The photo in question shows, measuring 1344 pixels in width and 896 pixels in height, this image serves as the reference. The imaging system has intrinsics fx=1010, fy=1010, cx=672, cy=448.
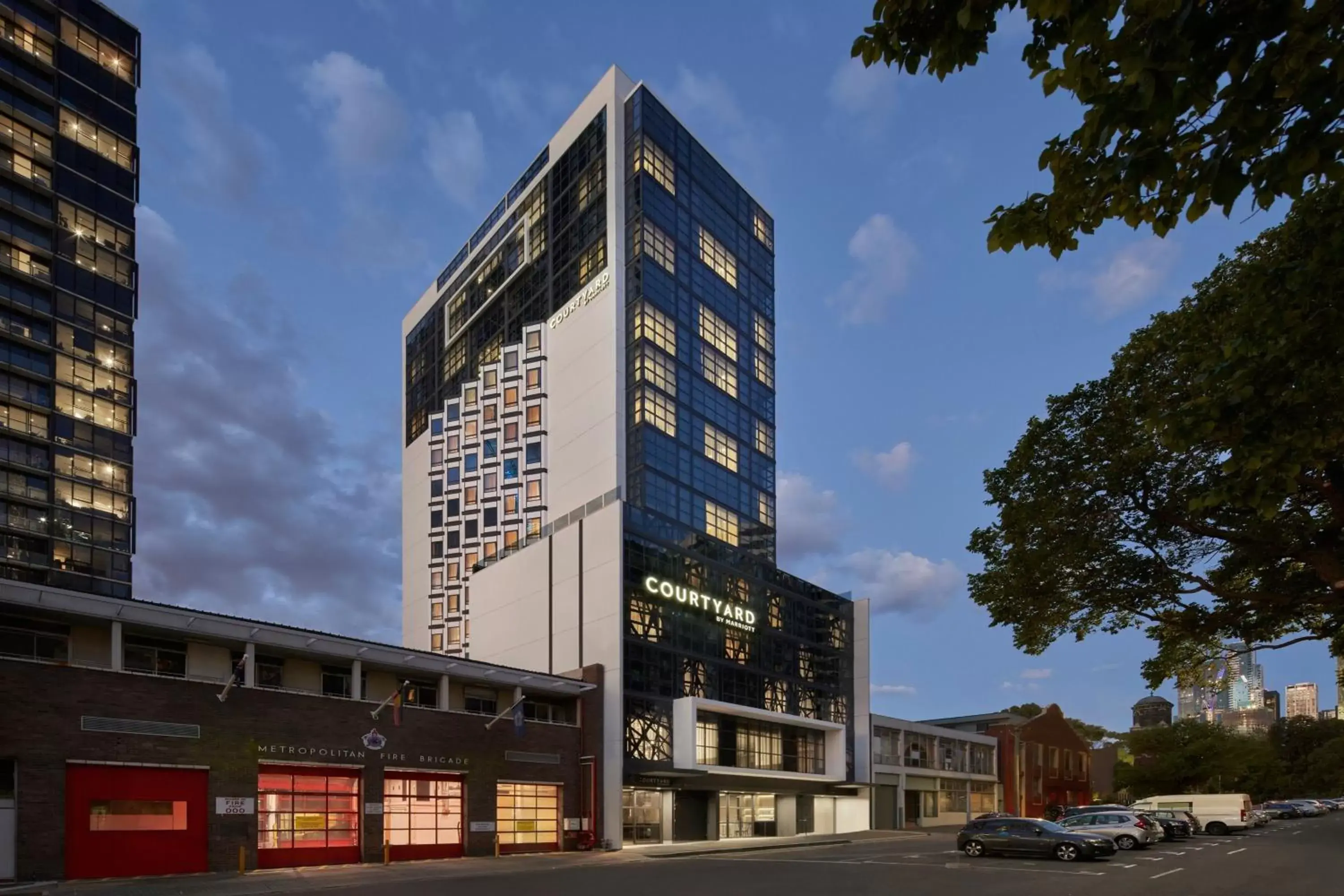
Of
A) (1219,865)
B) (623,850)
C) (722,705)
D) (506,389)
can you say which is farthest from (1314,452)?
(506,389)

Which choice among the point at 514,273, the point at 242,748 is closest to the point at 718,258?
the point at 514,273

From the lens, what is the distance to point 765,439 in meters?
79.2

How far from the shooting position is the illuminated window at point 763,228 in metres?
83.4

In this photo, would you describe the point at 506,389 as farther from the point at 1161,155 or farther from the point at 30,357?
the point at 1161,155

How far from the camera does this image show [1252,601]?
2038 cm

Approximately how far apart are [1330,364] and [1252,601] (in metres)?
12.5

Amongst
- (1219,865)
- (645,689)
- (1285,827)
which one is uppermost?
(645,689)

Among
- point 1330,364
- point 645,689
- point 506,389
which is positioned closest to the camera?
point 1330,364

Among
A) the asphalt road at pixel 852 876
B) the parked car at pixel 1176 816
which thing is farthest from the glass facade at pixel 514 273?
the parked car at pixel 1176 816

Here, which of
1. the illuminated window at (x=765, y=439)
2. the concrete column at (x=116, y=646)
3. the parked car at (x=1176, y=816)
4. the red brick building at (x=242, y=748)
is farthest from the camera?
the illuminated window at (x=765, y=439)

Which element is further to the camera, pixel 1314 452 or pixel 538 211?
pixel 538 211

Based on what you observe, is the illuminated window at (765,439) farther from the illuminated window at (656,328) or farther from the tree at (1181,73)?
the tree at (1181,73)

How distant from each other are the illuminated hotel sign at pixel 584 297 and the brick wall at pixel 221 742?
3407 centimetres

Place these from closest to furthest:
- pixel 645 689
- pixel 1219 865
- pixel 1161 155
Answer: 1. pixel 1161 155
2. pixel 1219 865
3. pixel 645 689
